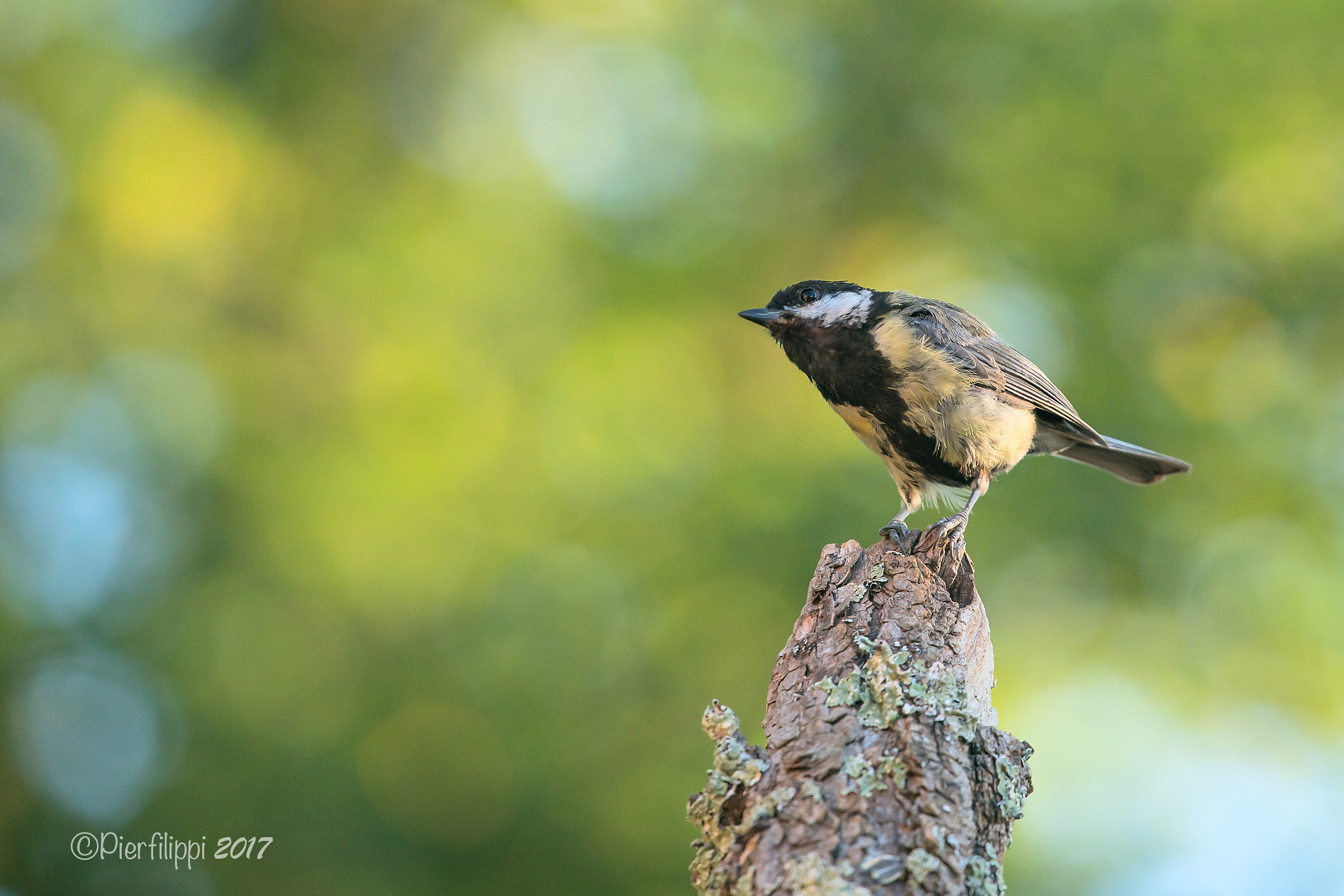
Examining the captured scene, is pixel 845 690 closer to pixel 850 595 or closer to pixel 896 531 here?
pixel 850 595

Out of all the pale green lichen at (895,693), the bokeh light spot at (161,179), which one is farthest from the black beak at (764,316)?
the bokeh light spot at (161,179)

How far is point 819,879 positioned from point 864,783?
0.26 metres

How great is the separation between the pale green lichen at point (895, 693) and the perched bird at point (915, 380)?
188 centimetres

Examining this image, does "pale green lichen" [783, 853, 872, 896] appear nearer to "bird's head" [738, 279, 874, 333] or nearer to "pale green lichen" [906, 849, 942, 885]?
"pale green lichen" [906, 849, 942, 885]

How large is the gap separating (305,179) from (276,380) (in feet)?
5.16

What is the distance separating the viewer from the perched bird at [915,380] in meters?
4.47

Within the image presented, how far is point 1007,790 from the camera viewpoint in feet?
7.28

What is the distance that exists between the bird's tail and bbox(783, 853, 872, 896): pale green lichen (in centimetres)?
401

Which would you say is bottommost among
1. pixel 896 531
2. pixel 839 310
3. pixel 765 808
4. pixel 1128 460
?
pixel 765 808

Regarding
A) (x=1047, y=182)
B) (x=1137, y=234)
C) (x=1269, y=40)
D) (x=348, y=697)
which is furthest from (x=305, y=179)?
(x=1269, y=40)

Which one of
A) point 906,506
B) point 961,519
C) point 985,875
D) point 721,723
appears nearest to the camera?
point 985,875

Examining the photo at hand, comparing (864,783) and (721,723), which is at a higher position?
(721,723)

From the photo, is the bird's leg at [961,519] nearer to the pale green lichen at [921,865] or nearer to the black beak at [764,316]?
the black beak at [764,316]

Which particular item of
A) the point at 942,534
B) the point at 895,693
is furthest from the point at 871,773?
the point at 942,534
